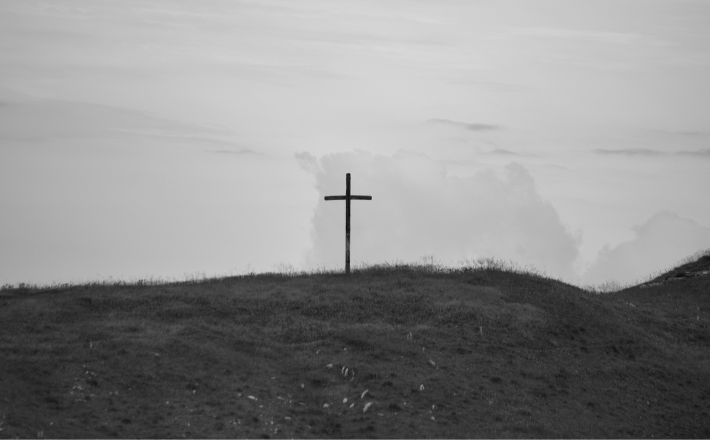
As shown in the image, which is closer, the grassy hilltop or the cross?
the grassy hilltop

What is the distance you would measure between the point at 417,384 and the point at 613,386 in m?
6.94

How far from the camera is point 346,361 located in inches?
883

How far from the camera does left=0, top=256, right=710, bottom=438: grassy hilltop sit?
18.4 m

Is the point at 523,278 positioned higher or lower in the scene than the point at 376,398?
higher

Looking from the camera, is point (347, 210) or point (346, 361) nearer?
point (346, 361)

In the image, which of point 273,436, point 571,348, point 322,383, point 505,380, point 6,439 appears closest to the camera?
point 6,439

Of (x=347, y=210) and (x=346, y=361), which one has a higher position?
(x=347, y=210)

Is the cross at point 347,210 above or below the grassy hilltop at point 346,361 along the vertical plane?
above

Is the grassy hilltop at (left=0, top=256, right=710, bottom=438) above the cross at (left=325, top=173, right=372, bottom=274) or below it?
below

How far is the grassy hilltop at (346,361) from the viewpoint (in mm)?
18375

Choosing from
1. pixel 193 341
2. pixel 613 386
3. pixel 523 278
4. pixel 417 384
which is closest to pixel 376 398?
pixel 417 384

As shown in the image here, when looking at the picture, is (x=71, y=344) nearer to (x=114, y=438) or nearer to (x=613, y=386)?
(x=114, y=438)

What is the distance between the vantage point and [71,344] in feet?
69.3

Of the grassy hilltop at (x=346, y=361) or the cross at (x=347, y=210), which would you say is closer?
the grassy hilltop at (x=346, y=361)
